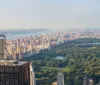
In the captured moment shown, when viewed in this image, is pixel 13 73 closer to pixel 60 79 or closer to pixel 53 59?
pixel 60 79

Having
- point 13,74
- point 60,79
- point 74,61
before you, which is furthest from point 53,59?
point 13,74

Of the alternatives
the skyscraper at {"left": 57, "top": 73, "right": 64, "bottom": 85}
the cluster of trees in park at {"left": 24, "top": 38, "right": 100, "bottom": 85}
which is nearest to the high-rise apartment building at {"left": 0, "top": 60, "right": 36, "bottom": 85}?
the skyscraper at {"left": 57, "top": 73, "right": 64, "bottom": 85}

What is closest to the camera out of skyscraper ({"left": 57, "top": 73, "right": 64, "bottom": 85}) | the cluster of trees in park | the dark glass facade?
the dark glass facade

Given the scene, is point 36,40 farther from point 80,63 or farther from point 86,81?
point 86,81

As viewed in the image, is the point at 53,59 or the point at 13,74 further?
the point at 53,59

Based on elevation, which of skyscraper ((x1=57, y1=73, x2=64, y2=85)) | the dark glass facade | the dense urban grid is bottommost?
skyscraper ((x1=57, y1=73, x2=64, y2=85))

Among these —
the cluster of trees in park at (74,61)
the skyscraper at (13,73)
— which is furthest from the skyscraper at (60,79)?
the skyscraper at (13,73)

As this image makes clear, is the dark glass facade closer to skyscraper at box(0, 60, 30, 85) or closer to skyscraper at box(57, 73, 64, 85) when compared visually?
skyscraper at box(0, 60, 30, 85)

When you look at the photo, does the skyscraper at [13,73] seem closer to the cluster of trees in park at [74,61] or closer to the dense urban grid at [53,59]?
the dense urban grid at [53,59]

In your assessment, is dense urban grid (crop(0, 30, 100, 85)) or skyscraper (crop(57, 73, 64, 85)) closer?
dense urban grid (crop(0, 30, 100, 85))

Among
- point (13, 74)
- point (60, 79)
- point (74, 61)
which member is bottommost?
point (60, 79)
